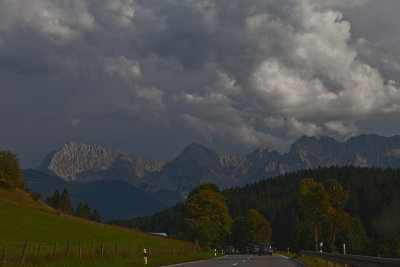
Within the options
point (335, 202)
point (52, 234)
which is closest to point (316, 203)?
point (335, 202)

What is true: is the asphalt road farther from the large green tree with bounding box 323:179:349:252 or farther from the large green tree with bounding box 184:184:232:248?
the large green tree with bounding box 184:184:232:248

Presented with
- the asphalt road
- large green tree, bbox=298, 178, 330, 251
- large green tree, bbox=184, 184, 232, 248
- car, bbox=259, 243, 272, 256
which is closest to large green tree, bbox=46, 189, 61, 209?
large green tree, bbox=184, 184, 232, 248

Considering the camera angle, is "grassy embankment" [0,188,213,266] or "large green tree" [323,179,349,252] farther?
"large green tree" [323,179,349,252]

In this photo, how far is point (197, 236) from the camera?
9219 centimetres

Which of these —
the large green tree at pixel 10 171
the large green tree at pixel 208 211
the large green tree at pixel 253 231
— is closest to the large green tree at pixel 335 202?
the large green tree at pixel 208 211

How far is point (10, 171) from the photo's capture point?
11006cm

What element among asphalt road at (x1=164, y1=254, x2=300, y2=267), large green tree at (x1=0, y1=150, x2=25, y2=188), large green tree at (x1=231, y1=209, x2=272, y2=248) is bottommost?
asphalt road at (x1=164, y1=254, x2=300, y2=267)

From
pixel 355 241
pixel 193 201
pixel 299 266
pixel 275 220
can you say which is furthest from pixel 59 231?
pixel 275 220

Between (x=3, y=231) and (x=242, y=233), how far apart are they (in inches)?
3420

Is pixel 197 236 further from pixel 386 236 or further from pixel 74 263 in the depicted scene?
pixel 74 263

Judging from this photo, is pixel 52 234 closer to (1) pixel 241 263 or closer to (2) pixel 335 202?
(2) pixel 335 202

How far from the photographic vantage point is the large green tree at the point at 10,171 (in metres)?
109

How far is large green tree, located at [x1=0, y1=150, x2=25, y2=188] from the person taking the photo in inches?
4279

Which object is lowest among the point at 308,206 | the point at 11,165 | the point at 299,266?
the point at 299,266
